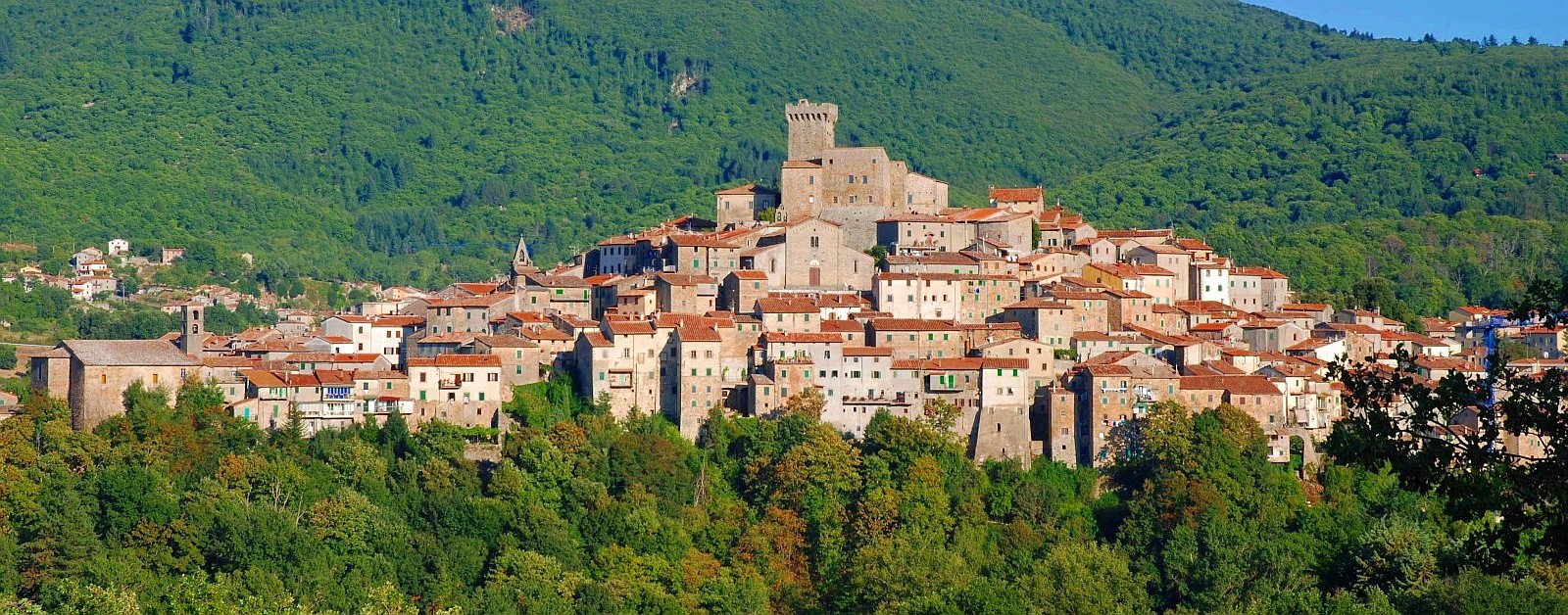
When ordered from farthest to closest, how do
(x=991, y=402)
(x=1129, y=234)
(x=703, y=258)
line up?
(x=1129, y=234), (x=703, y=258), (x=991, y=402)

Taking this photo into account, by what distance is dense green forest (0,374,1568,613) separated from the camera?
6209 centimetres

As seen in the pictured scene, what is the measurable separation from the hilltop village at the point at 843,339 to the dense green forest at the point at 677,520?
1084 mm

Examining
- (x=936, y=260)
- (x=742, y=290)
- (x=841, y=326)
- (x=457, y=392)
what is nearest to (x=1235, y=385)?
(x=841, y=326)

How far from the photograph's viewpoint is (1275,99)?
7628 inches

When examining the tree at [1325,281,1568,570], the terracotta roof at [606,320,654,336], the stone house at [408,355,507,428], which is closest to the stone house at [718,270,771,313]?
the terracotta roof at [606,320,654,336]

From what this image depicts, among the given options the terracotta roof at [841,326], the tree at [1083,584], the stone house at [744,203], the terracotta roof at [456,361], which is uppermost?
the stone house at [744,203]

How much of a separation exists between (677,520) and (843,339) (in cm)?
755

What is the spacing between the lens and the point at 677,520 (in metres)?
65.9

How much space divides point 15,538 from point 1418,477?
157ft

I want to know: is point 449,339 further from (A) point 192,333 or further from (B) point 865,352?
(B) point 865,352

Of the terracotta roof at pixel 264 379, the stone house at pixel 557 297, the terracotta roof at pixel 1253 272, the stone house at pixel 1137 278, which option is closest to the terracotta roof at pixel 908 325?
the stone house at pixel 1137 278

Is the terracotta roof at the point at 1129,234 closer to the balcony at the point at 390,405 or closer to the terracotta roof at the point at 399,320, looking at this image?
the terracotta roof at the point at 399,320

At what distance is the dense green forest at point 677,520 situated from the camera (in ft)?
204

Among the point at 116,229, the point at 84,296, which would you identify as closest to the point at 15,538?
the point at 84,296
